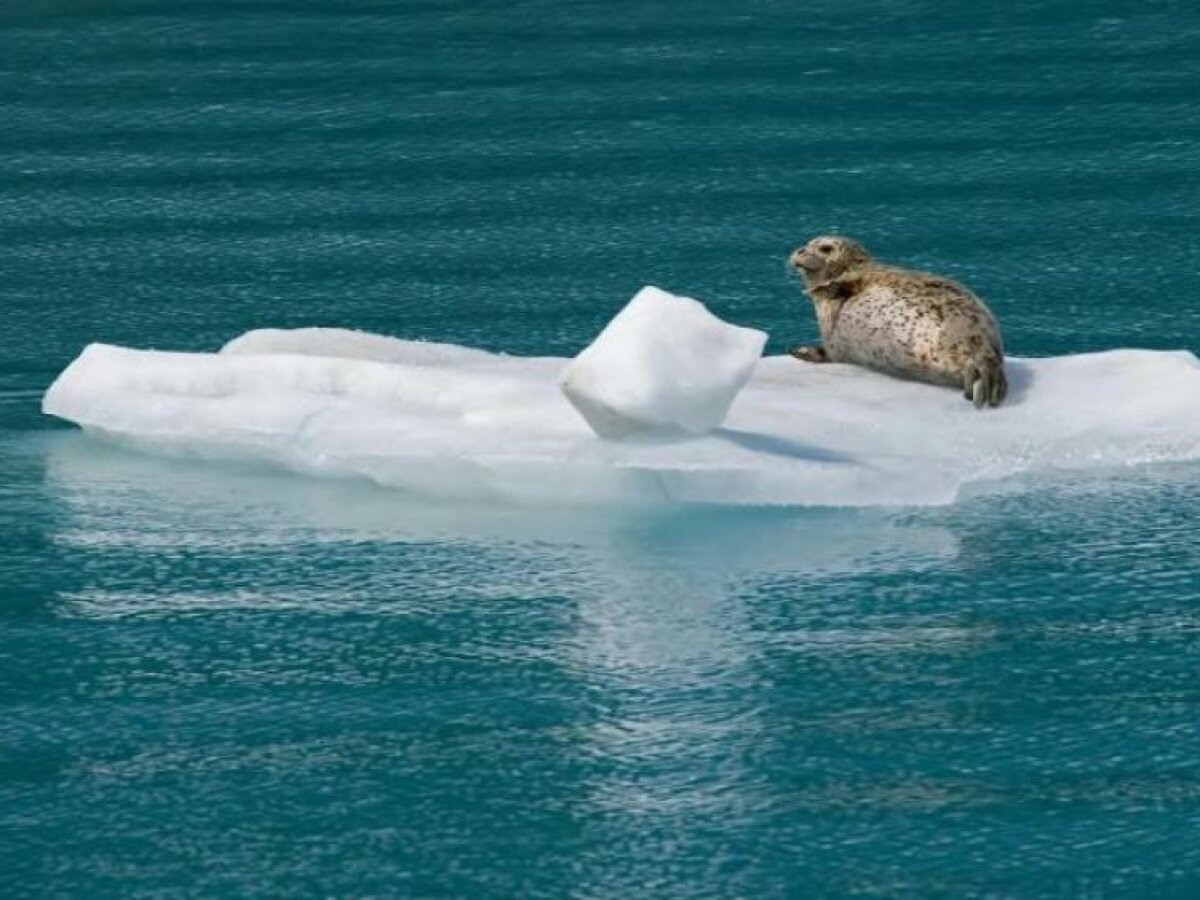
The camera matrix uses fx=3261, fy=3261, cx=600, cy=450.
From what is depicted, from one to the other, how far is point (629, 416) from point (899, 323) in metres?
1.49

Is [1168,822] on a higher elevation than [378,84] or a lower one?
lower

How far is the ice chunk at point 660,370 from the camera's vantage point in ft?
28.2

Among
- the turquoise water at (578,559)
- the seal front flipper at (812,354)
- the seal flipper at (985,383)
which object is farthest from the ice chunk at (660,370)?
the seal front flipper at (812,354)

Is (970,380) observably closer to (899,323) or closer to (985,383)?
(985,383)

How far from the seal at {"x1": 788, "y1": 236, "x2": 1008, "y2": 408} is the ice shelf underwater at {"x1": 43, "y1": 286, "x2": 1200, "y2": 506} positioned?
0.24ft

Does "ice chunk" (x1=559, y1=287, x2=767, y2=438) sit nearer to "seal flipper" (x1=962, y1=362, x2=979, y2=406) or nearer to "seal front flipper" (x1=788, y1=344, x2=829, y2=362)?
"seal flipper" (x1=962, y1=362, x2=979, y2=406)

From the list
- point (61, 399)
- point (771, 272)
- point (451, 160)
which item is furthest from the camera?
point (451, 160)

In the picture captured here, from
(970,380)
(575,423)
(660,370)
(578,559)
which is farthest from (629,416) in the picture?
(970,380)

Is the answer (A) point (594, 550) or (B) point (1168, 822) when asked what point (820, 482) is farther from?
(B) point (1168, 822)

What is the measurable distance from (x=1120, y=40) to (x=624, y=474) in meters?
7.22

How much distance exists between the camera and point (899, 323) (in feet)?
32.4

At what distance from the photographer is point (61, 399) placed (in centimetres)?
980

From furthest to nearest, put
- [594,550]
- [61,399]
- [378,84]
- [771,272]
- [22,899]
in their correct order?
1. [378,84]
2. [771,272]
3. [61,399]
4. [594,550]
5. [22,899]

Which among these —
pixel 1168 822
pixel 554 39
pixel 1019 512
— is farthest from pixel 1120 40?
pixel 1168 822
